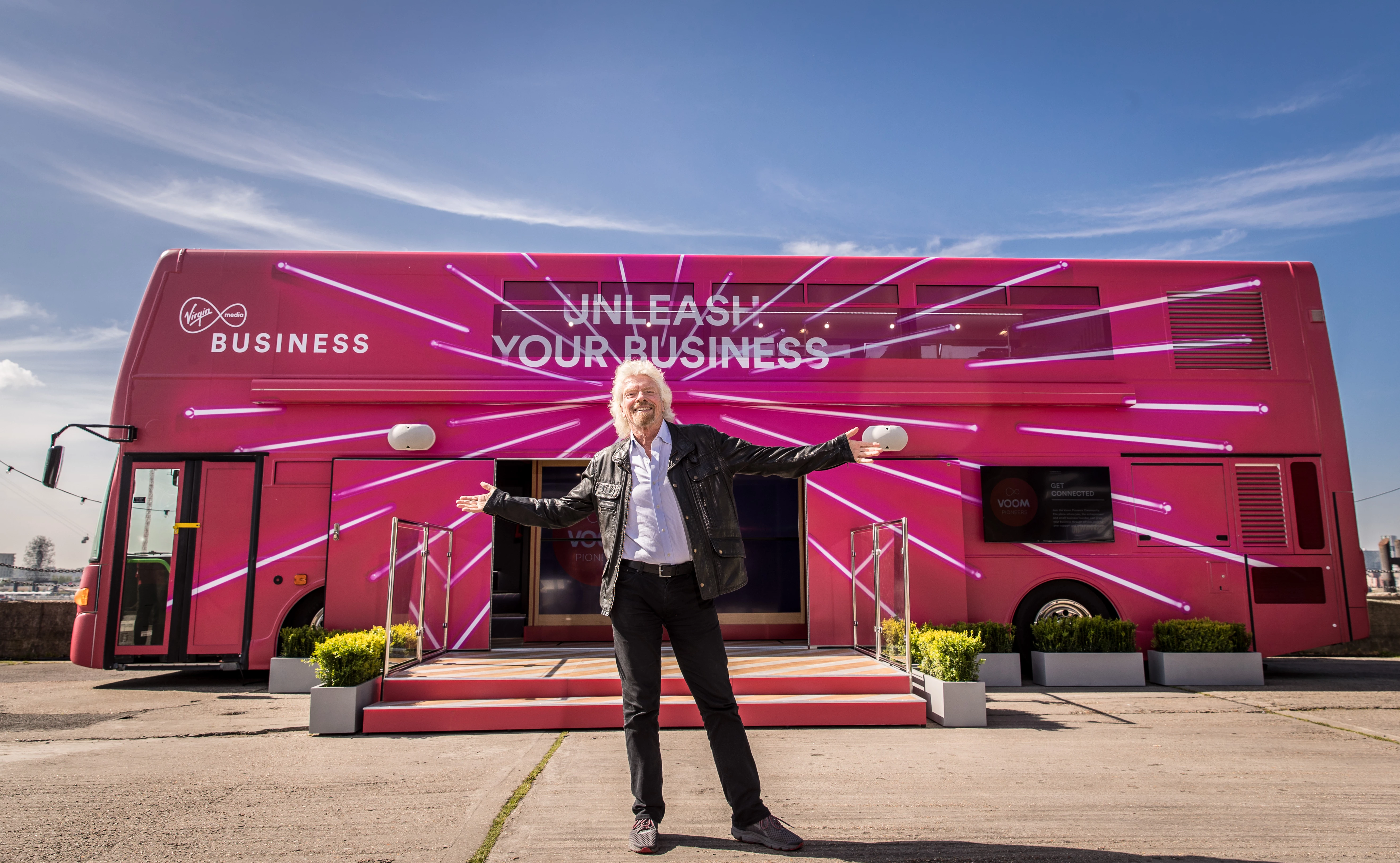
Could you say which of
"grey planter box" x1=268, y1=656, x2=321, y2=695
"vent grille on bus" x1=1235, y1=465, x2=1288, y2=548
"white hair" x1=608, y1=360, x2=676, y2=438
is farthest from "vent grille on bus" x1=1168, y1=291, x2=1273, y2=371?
"grey planter box" x1=268, y1=656, x2=321, y2=695

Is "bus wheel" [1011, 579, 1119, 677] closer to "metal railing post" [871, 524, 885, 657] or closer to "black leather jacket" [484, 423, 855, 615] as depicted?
"metal railing post" [871, 524, 885, 657]

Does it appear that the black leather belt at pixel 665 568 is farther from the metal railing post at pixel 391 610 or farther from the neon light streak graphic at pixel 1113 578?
the neon light streak graphic at pixel 1113 578

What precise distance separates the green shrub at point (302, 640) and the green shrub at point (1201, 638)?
23.9ft

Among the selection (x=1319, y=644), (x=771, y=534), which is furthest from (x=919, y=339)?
(x=1319, y=644)

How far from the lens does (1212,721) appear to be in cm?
527

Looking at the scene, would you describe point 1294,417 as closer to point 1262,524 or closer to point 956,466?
point 1262,524

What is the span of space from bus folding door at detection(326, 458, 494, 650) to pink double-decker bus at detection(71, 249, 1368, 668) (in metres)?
0.02

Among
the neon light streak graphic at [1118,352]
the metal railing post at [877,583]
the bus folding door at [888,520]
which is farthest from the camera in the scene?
the neon light streak graphic at [1118,352]

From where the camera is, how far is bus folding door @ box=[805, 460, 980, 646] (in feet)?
22.9

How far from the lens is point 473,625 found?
22.4ft

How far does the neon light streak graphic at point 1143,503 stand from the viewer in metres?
7.27

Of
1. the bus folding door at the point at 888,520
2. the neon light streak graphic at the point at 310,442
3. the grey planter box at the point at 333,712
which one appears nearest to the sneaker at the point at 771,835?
the grey planter box at the point at 333,712

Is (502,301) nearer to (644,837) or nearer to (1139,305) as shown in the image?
(644,837)

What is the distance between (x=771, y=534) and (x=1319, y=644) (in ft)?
16.9
